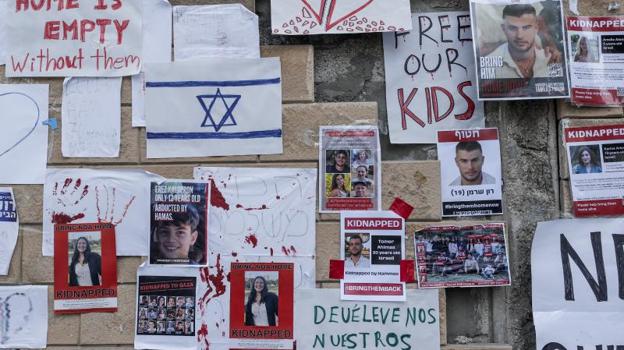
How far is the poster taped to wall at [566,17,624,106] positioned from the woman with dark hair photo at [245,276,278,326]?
159cm

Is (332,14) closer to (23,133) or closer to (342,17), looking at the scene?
(342,17)

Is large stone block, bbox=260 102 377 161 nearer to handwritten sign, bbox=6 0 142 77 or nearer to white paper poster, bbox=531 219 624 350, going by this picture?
handwritten sign, bbox=6 0 142 77

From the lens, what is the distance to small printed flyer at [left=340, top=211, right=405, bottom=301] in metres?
2.94

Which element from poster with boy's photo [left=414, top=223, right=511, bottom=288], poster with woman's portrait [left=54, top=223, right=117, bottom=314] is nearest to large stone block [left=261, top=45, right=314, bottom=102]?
poster with boy's photo [left=414, top=223, right=511, bottom=288]

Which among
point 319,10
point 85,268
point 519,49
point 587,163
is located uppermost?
point 319,10

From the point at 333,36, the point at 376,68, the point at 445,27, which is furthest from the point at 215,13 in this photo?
the point at 445,27

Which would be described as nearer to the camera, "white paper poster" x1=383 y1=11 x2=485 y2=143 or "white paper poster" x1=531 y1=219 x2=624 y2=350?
"white paper poster" x1=531 y1=219 x2=624 y2=350

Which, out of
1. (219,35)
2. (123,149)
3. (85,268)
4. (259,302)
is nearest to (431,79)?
(219,35)

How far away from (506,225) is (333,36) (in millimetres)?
1150

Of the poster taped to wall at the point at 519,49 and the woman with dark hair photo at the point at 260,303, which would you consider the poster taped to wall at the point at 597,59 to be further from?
the woman with dark hair photo at the point at 260,303

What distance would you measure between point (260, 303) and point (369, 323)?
49cm

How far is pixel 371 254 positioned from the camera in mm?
2951

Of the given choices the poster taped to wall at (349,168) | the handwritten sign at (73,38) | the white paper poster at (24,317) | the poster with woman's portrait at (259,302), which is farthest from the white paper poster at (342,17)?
the white paper poster at (24,317)

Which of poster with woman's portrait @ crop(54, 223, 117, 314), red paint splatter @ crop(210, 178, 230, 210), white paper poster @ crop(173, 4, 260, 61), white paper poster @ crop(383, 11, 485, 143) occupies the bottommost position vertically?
poster with woman's portrait @ crop(54, 223, 117, 314)
